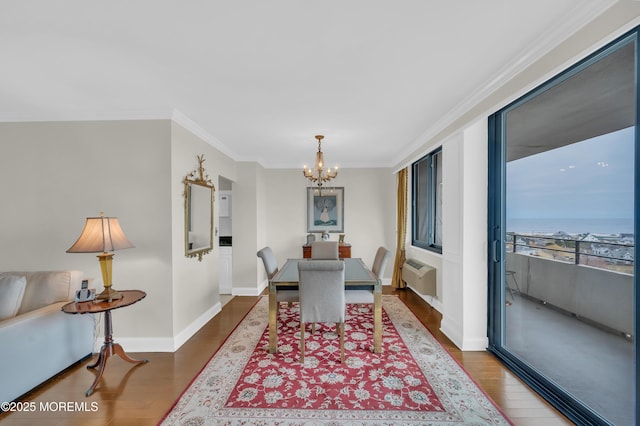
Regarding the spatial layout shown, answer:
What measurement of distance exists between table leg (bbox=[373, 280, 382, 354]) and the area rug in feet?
0.28

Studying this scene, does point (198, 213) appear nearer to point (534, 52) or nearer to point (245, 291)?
point (245, 291)

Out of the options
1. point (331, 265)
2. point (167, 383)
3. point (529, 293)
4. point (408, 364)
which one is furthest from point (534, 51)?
point (167, 383)

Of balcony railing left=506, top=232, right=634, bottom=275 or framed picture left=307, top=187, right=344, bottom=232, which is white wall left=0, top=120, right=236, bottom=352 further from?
balcony railing left=506, top=232, right=634, bottom=275

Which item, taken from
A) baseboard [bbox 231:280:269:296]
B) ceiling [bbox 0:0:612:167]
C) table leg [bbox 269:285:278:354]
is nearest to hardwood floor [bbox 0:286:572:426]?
table leg [bbox 269:285:278:354]

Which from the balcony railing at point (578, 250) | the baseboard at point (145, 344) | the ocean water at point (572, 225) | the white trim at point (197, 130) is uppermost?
the white trim at point (197, 130)

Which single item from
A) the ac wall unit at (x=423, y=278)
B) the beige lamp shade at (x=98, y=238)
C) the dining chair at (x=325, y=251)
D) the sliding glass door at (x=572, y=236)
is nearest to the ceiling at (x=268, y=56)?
the sliding glass door at (x=572, y=236)

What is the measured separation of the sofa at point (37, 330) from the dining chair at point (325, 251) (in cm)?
272

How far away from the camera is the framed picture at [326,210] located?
571 cm

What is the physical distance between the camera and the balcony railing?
1.77m

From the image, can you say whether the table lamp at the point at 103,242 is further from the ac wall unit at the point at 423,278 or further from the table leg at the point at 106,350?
the ac wall unit at the point at 423,278

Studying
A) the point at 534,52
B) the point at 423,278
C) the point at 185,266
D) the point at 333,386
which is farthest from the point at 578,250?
the point at 185,266

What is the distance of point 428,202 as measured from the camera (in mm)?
4539

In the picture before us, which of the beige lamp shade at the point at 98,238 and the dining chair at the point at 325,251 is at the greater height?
the beige lamp shade at the point at 98,238

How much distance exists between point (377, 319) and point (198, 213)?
249 centimetres
